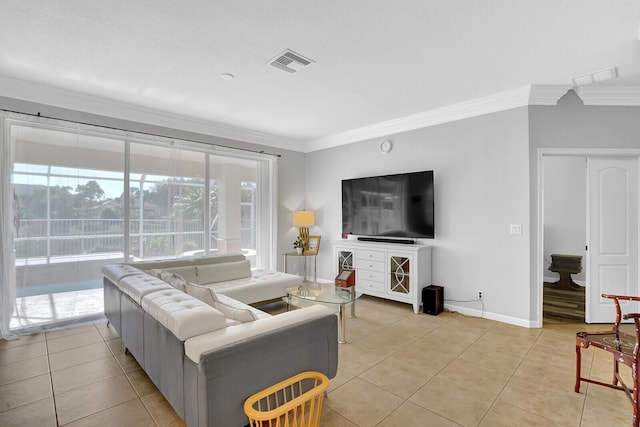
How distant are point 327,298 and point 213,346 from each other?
1761 mm

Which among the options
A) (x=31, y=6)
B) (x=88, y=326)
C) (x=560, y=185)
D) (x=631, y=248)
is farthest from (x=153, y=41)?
(x=560, y=185)

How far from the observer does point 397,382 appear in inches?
93.2

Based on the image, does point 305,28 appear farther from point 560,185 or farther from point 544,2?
point 560,185

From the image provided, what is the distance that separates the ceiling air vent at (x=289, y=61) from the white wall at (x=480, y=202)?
2.18 m

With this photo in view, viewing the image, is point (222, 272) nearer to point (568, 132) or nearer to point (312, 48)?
point (312, 48)

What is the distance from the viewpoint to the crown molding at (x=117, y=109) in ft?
10.8

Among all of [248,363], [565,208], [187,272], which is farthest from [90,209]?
[565,208]

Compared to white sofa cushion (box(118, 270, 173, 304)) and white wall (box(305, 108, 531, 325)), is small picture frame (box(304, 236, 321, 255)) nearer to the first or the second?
white wall (box(305, 108, 531, 325))

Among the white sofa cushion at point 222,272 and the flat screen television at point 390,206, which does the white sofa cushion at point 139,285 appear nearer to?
the white sofa cushion at point 222,272

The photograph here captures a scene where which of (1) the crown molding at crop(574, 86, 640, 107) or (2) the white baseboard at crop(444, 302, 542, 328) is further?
(2) the white baseboard at crop(444, 302, 542, 328)

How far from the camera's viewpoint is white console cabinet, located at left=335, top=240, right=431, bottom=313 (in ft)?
13.2

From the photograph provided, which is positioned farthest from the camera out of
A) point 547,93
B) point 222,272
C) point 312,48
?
point 222,272

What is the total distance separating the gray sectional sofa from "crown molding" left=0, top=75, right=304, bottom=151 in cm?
242

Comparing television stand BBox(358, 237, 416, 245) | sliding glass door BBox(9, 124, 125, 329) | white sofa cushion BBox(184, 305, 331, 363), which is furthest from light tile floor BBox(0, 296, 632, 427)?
television stand BBox(358, 237, 416, 245)
